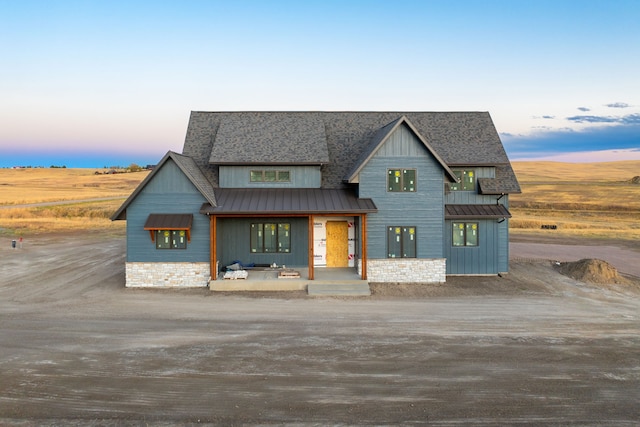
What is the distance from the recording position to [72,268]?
952 inches

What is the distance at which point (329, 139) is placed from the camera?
24.9 m

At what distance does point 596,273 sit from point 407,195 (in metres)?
9.99

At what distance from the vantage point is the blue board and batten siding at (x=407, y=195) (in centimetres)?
2120

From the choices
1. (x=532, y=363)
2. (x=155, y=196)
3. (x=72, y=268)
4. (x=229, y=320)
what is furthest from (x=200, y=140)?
(x=532, y=363)

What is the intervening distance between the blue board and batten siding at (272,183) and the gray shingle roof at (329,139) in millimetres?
502

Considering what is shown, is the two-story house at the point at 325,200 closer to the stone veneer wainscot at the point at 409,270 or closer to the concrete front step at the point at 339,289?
the stone veneer wainscot at the point at 409,270

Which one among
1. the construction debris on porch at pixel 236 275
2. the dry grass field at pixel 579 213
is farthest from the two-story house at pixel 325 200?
the dry grass field at pixel 579 213

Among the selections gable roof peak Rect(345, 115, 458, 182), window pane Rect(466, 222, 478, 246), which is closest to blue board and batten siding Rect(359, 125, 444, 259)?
gable roof peak Rect(345, 115, 458, 182)

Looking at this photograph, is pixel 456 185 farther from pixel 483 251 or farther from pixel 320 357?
pixel 320 357

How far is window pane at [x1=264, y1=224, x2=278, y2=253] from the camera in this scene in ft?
74.5

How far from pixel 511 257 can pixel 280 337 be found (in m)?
19.9

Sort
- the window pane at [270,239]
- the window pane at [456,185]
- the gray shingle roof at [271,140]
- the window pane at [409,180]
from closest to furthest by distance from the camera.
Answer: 1. the window pane at [409,180]
2. the gray shingle roof at [271,140]
3. the window pane at [270,239]
4. the window pane at [456,185]

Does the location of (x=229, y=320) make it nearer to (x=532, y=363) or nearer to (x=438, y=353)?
(x=438, y=353)

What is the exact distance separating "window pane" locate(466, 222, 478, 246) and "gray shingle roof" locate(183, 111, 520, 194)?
73.2 inches
